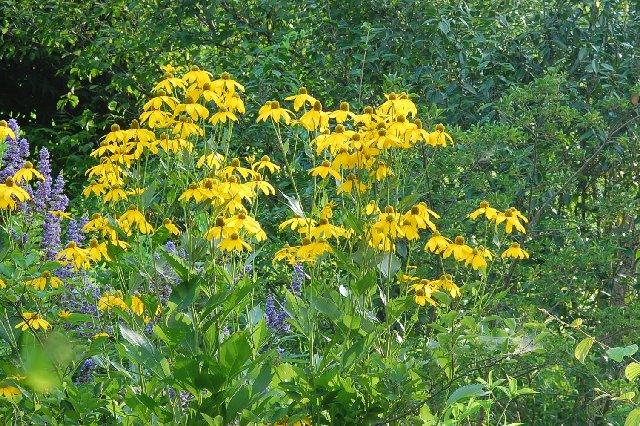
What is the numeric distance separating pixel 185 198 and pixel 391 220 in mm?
461

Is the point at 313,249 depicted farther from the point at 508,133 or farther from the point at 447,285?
the point at 508,133

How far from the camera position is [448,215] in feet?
11.7

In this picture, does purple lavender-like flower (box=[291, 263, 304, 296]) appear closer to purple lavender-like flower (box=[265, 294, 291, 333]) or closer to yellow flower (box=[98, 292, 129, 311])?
purple lavender-like flower (box=[265, 294, 291, 333])

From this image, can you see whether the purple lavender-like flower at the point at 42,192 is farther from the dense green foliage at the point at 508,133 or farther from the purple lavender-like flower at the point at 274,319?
the purple lavender-like flower at the point at 274,319

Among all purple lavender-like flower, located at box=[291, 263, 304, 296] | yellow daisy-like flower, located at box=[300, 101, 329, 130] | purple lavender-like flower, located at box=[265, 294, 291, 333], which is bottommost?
purple lavender-like flower, located at box=[265, 294, 291, 333]

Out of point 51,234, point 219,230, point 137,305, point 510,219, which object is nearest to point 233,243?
point 219,230

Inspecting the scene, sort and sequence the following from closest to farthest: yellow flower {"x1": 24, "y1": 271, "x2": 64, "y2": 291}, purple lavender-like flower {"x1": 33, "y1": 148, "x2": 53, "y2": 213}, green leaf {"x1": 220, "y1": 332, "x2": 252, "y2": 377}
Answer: green leaf {"x1": 220, "y1": 332, "x2": 252, "y2": 377}
yellow flower {"x1": 24, "y1": 271, "x2": 64, "y2": 291}
purple lavender-like flower {"x1": 33, "y1": 148, "x2": 53, "y2": 213}

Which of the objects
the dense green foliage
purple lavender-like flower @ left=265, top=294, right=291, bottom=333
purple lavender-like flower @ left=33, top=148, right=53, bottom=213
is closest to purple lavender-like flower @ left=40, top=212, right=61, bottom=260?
purple lavender-like flower @ left=33, top=148, right=53, bottom=213

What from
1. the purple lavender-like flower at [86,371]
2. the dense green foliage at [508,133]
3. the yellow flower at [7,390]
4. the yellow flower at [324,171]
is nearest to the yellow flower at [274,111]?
the yellow flower at [324,171]

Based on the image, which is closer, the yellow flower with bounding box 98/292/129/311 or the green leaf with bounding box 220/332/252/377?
the green leaf with bounding box 220/332/252/377

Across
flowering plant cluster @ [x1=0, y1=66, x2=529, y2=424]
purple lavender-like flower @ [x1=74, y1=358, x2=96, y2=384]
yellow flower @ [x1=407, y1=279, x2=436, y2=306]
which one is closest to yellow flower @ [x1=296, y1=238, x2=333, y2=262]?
flowering plant cluster @ [x1=0, y1=66, x2=529, y2=424]

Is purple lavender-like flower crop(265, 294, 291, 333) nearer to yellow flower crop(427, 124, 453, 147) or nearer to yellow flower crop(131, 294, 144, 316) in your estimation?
yellow flower crop(131, 294, 144, 316)

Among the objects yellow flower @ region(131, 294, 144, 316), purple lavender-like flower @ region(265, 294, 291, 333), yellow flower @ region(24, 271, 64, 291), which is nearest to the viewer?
yellow flower @ region(131, 294, 144, 316)

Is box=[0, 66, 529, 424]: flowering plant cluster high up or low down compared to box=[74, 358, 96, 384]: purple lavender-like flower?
up
